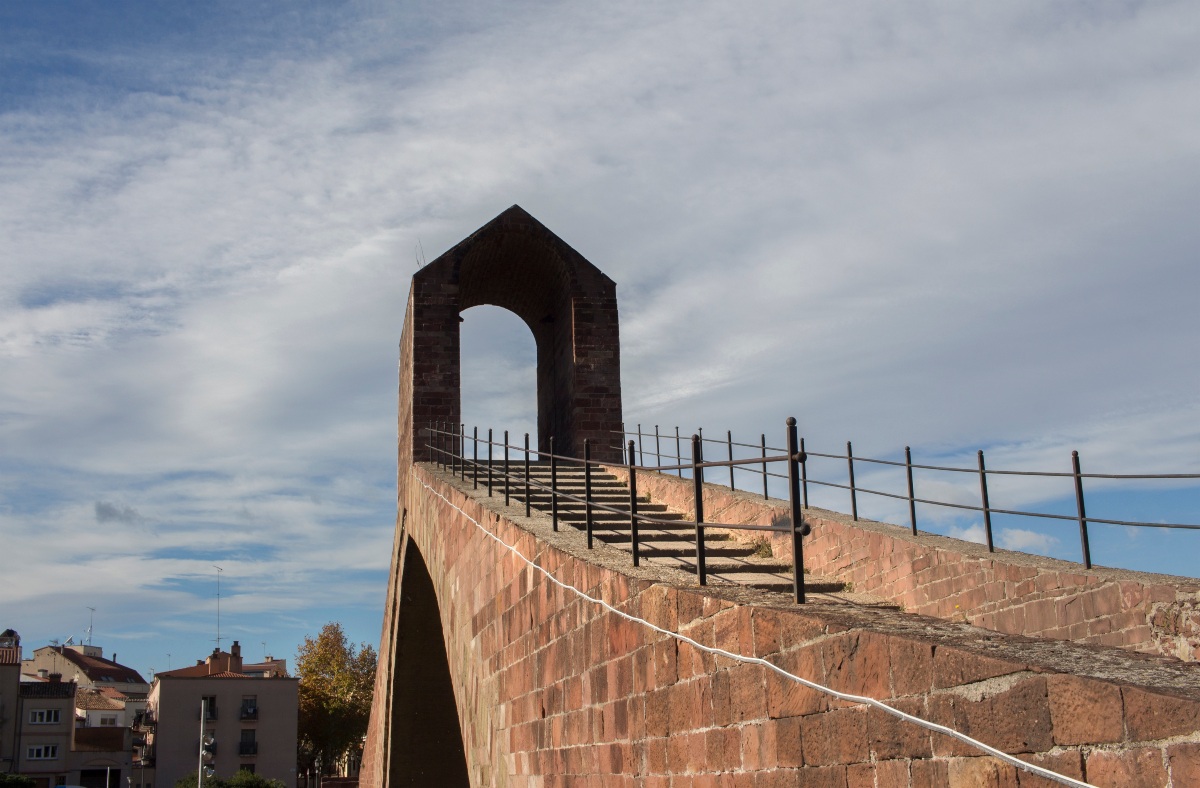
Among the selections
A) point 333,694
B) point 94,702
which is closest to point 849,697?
point 333,694

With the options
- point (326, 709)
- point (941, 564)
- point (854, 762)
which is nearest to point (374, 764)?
point (941, 564)

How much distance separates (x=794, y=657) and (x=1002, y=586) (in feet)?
11.5

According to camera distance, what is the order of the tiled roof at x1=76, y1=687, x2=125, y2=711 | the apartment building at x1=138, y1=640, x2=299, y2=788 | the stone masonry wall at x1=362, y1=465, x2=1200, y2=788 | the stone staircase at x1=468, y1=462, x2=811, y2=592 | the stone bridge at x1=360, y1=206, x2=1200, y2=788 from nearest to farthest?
the stone masonry wall at x1=362, y1=465, x2=1200, y2=788, the stone bridge at x1=360, y1=206, x2=1200, y2=788, the stone staircase at x1=468, y1=462, x2=811, y2=592, the apartment building at x1=138, y1=640, x2=299, y2=788, the tiled roof at x1=76, y1=687, x2=125, y2=711

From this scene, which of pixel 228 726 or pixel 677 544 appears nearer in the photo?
pixel 677 544

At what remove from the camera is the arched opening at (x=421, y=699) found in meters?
16.5

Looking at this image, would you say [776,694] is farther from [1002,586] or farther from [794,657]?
[1002,586]

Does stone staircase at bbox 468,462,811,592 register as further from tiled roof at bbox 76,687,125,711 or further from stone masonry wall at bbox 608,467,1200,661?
tiled roof at bbox 76,687,125,711

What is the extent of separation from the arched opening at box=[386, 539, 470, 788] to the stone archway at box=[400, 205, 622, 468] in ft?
6.63

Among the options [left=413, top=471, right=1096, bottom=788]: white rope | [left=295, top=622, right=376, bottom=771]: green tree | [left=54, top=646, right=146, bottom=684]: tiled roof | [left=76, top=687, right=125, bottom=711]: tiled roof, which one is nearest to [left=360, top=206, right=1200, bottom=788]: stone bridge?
[left=413, top=471, right=1096, bottom=788]: white rope

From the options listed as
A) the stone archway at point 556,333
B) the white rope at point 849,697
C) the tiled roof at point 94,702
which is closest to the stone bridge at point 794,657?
the white rope at point 849,697

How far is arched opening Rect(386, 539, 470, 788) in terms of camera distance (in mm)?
16484

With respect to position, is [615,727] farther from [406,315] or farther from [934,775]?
[406,315]

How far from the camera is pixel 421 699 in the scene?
17281 mm

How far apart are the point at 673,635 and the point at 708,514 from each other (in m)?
5.56
